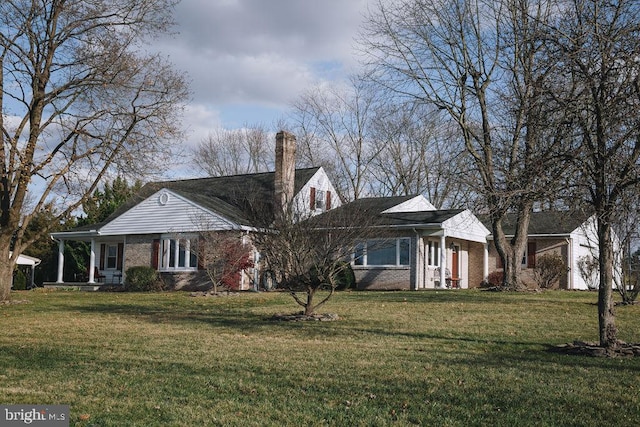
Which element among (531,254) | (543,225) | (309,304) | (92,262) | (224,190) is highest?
(224,190)

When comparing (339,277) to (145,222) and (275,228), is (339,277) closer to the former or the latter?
(145,222)

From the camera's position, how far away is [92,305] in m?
20.3

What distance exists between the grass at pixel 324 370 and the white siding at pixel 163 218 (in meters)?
11.1

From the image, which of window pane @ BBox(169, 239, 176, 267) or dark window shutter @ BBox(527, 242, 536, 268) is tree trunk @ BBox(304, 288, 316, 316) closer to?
window pane @ BBox(169, 239, 176, 267)

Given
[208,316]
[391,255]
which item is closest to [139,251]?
Result: [391,255]

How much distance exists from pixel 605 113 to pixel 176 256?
2212 centimetres

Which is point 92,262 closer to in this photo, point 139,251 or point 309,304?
point 139,251

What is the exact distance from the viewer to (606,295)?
10.9 metres

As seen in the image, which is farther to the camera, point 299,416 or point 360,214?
point 360,214

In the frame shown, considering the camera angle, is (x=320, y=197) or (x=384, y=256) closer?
(x=384, y=256)

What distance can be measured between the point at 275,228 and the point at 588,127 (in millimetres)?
7295

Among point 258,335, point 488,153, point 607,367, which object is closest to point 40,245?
point 488,153

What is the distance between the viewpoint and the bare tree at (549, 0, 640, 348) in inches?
404

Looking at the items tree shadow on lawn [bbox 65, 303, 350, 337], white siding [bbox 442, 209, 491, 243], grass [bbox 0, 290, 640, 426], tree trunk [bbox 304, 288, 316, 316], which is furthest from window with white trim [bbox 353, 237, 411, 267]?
tree trunk [bbox 304, 288, 316, 316]
